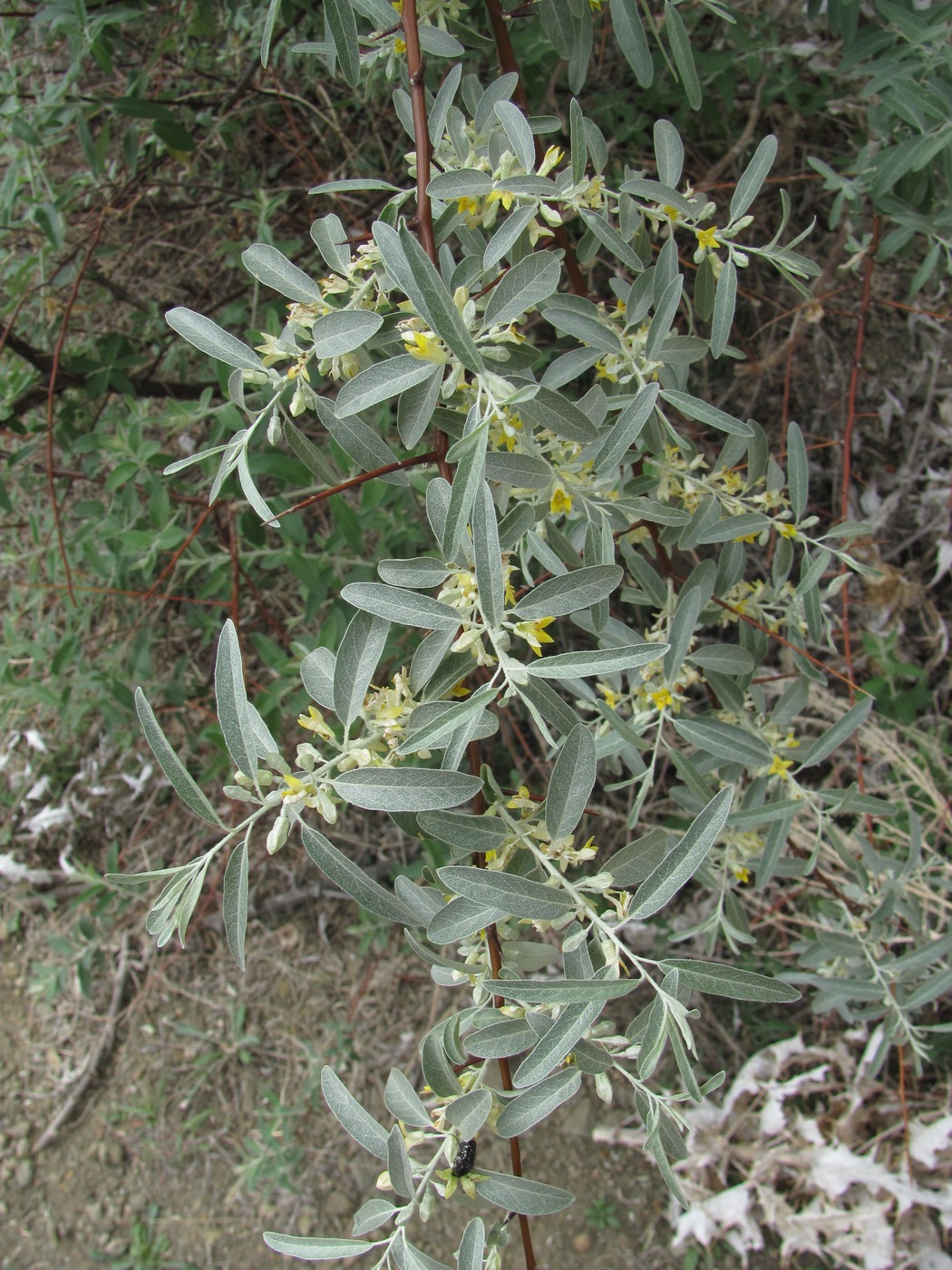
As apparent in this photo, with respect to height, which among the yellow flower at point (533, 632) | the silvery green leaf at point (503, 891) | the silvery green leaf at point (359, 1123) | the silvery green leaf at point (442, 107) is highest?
the silvery green leaf at point (442, 107)

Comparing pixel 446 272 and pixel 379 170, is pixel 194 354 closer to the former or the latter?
pixel 379 170

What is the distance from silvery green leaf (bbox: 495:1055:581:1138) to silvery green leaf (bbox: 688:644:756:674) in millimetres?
551

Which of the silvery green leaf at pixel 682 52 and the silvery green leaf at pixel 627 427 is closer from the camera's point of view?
the silvery green leaf at pixel 627 427

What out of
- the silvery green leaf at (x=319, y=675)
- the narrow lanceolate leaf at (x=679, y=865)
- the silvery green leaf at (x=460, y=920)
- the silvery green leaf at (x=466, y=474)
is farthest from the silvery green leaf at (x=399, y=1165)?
the silvery green leaf at (x=466, y=474)

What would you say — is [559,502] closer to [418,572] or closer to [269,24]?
[418,572]

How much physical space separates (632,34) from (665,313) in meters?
0.37

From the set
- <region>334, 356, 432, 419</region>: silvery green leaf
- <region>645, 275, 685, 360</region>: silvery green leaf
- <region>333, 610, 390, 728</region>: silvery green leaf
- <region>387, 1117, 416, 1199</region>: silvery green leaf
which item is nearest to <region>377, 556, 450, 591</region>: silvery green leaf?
<region>333, 610, 390, 728</region>: silvery green leaf

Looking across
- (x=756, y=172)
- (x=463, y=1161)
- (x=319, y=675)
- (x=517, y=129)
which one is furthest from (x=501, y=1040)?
(x=756, y=172)

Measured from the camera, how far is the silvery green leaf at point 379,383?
757mm

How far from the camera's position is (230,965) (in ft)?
8.81

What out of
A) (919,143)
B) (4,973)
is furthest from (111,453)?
(4,973)

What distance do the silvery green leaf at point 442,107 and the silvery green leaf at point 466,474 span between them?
1.50 feet

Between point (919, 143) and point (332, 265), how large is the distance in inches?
41.2

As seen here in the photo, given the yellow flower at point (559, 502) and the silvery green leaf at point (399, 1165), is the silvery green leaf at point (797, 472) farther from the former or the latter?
the silvery green leaf at point (399, 1165)
